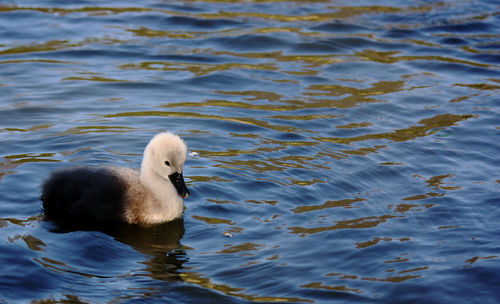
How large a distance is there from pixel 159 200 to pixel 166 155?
0.40 meters

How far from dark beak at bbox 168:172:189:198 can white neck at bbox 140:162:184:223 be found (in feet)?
0.13

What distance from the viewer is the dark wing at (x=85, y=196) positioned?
668cm

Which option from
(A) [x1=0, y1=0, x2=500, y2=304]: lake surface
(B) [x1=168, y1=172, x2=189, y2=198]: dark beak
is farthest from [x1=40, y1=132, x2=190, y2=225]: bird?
(A) [x1=0, y1=0, x2=500, y2=304]: lake surface

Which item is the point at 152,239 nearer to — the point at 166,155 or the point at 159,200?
the point at 159,200

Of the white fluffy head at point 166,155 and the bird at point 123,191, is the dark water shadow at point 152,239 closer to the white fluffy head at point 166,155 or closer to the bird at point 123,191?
the bird at point 123,191

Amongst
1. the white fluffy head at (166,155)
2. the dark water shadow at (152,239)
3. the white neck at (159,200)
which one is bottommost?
the dark water shadow at (152,239)

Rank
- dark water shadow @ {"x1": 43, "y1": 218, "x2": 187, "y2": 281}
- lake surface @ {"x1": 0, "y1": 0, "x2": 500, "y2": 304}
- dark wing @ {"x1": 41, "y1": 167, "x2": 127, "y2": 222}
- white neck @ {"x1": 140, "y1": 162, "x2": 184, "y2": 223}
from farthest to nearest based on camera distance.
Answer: white neck @ {"x1": 140, "y1": 162, "x2": 184, "y2": 223}, dark wing @ {"x1": 41, "y1": 167, "x2": 127, "y2": 222}, dark water shadow @ {"x1": 43, "y1": 218, "x2": 187, "y2": 281}, lake surface @ {"x1": 0, "y1": 0, "x2": 500, "y2": 304}

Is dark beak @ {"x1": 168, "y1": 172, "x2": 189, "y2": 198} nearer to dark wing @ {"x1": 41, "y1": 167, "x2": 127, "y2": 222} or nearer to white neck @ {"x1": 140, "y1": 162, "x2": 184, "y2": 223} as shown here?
white neck @ {"x1": 140, "y1": 162, "x2": 184, "y2": 223}

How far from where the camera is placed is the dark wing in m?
6.68

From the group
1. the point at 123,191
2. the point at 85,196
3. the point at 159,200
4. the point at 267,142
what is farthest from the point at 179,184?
the point at 267,142

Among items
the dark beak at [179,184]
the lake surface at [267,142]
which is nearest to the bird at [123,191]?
the dark beak at [179,184]

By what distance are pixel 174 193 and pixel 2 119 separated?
3.31 metres

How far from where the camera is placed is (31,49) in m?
11.9

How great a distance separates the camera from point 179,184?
6.93m
